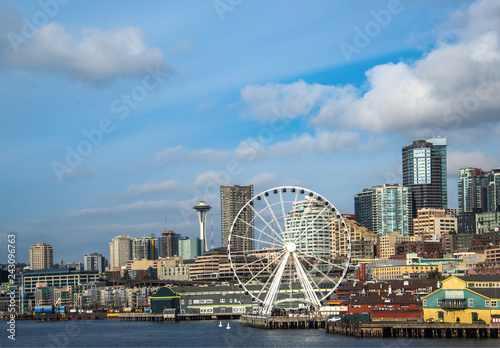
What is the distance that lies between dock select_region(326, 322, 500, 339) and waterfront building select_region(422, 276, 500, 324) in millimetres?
1130

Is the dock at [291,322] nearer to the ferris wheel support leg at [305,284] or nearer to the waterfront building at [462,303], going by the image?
the ferris wheel support leg at [305,284]

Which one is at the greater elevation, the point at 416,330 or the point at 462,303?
the point at 462,303

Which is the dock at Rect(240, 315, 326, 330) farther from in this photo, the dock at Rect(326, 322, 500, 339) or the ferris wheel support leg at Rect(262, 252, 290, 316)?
the dock at Rect(326, 322, 500, 339)

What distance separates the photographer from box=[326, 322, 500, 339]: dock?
81875 millimetres

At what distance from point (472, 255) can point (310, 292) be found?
97636 mm

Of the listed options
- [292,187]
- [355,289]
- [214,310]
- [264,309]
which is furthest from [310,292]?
[214,310]

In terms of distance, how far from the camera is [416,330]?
8700cm

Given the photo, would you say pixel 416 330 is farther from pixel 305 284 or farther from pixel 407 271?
pixel 407 271

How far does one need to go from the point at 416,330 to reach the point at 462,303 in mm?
5595

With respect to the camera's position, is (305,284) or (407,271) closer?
(305,284)

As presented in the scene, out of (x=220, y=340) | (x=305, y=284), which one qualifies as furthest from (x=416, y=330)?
(x=305, y=284)

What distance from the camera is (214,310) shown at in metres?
148

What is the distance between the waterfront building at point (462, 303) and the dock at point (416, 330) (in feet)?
3.71

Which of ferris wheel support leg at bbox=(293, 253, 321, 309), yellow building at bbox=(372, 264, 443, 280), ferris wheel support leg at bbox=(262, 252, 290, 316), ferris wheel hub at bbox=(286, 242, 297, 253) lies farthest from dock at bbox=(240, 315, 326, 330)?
yellow building at bbox=(372, 264, 443, 280)
